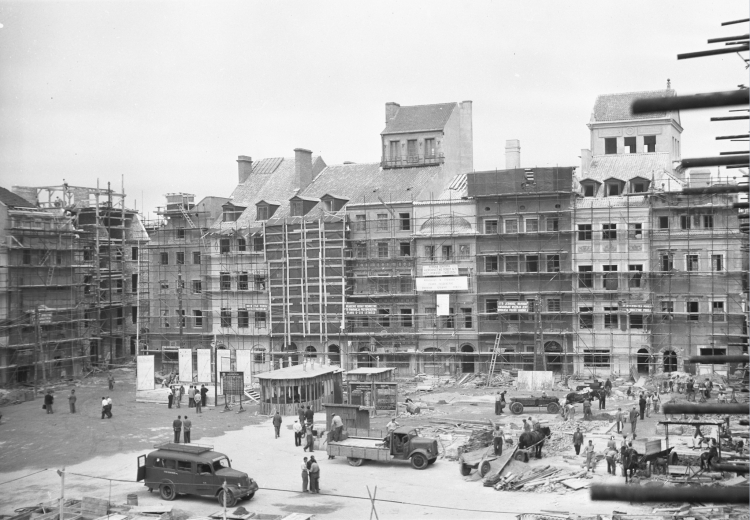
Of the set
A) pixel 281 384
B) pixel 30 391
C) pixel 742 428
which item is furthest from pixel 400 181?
pixel 742 428

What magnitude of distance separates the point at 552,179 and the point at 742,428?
25397 millimetres

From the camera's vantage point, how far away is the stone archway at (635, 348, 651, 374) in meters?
58.8

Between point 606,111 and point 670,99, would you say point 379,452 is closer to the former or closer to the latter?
point 670,99

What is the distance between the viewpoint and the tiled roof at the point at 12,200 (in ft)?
210

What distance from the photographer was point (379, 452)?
35.3 metres

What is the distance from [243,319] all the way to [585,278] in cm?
2593

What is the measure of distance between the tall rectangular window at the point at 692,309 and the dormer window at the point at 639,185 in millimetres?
8178

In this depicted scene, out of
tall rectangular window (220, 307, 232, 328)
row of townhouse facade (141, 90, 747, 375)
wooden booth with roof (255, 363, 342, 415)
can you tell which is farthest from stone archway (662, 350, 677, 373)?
tall rectangular window (220, 307, 232, 328)

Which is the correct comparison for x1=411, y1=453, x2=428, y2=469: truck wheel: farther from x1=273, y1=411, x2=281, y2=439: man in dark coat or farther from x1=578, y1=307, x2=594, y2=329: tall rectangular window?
x1=578, y1=307, x2=594, y2=329: tall rectangular window

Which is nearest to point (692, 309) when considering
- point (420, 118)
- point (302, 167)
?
point (420, 118)

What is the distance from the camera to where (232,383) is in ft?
173

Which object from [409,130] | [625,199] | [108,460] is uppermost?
[409,130]

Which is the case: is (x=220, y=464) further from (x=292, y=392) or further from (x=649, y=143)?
(x=649, y=143)

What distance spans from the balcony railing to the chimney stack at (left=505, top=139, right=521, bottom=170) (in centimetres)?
499
